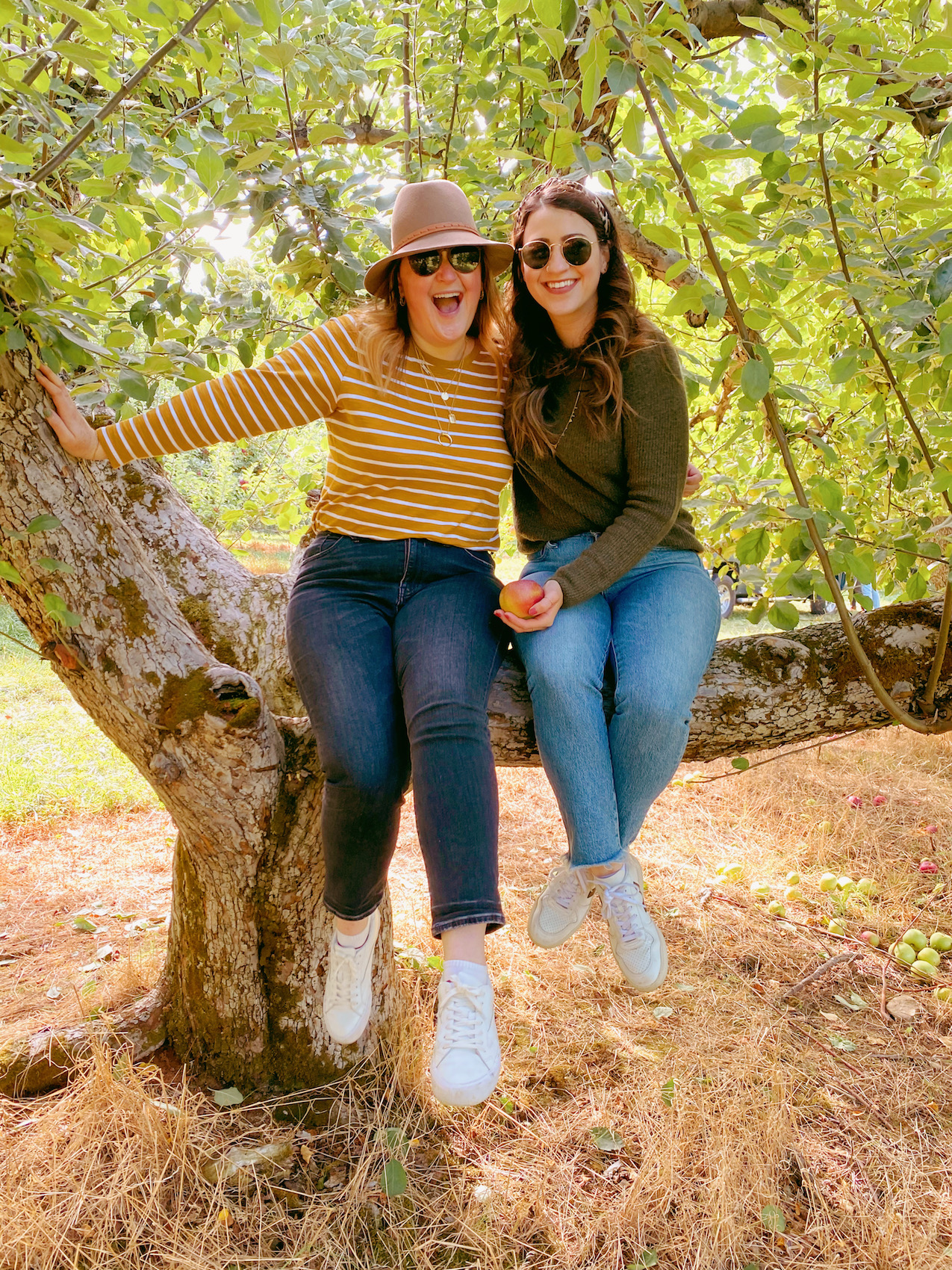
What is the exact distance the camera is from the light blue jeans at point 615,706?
171 centimetres

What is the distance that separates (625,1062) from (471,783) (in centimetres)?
145

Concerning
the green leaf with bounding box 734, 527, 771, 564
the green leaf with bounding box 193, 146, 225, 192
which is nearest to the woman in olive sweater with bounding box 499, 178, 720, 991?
the green leaf with bounding box 734, 527, 771, 564

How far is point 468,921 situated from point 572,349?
1307mm

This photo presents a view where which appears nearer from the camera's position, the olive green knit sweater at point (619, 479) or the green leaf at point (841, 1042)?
the olive green knit sweater at point (619, 479)

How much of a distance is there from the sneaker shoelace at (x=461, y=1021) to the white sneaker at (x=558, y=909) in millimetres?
385

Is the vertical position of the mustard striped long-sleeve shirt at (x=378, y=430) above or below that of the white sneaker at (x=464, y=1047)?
above

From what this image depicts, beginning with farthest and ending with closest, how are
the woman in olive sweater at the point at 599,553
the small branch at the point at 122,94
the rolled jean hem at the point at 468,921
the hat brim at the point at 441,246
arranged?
the hat brim at the point at 441,246
the woman in olive sweater at the point at 599,553
the rolled jean hem at the point at 468,921
the small branch at the point at 122,94

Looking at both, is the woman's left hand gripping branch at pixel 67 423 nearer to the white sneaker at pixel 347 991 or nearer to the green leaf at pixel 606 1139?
the white sneaker at pixel 347 991

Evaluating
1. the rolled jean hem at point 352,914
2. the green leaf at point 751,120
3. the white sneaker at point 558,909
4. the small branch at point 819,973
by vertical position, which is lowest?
the small branch at point 819,973

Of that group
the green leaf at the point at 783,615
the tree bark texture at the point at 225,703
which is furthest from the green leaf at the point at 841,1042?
the green leaf at the point at 783,615

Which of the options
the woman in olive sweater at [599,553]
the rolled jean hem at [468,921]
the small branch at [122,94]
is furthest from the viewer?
the woman in olive sweater at [599,553]

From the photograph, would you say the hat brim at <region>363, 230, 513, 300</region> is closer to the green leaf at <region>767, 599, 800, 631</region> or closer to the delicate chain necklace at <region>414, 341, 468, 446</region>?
the delicate chain necklace at <region>414, 341, 468, 446</region>

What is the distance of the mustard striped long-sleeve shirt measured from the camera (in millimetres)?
1797

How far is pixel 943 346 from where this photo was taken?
1.52m
